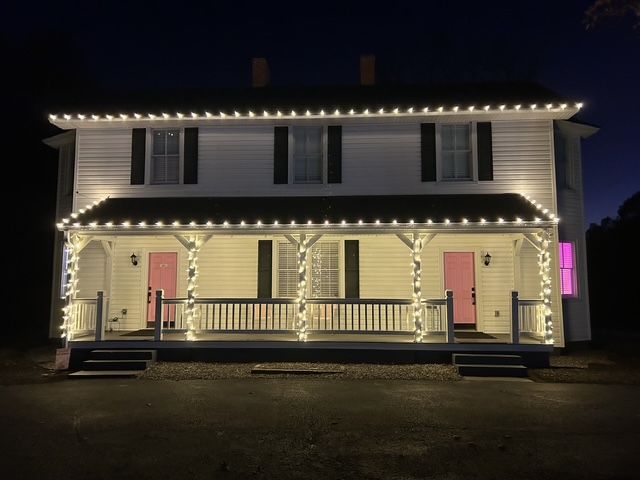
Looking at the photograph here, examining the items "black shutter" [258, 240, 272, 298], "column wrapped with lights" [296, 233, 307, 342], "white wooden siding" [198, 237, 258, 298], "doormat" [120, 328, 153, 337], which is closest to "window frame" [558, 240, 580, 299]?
"column wrapped with lights" [296, 233, 307, 342]

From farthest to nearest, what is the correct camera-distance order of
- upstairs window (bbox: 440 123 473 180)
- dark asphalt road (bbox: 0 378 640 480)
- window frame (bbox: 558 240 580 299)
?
upstairs window (bbox: 440 123 473 180), window frame (bbox: 558 240 580 299), dark asphalt road (bbox: 0 378 640 480)

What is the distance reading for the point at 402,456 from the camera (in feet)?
17.7

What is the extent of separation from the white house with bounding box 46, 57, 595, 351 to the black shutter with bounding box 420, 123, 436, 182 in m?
0.03

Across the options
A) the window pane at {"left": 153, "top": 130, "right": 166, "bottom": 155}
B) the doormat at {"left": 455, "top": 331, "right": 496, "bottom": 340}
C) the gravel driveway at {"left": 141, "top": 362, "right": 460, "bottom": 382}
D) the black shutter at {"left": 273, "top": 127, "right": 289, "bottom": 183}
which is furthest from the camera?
the window pane at {"left": 153, "top": 130, "right": 166, "bottom": 155}

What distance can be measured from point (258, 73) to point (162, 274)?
7096 millimetres

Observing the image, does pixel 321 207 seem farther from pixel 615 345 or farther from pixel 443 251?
pixel 615 345

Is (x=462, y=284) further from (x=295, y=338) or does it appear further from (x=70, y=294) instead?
(x=70, y=294)

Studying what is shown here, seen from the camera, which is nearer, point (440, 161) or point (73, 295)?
point (73, 295)

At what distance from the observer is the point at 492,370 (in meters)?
9.81

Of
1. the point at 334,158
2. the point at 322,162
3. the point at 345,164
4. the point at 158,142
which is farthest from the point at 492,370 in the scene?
the point at 158,142

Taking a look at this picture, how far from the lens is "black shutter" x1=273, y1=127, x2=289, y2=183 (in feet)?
40.5

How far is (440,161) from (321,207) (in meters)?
3.34

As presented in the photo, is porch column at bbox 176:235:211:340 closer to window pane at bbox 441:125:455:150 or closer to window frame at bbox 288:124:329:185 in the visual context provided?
window frame at bbox 288:124:329:185

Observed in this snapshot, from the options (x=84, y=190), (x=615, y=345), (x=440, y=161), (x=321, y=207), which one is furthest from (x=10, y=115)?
(x=615, y=345)
